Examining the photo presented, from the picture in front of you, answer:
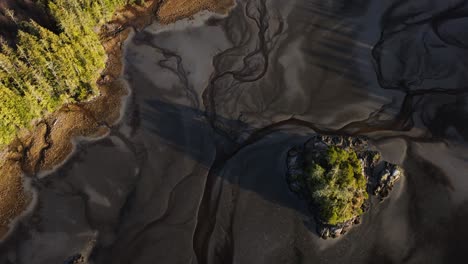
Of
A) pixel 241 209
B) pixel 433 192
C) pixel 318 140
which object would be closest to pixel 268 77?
pixel 318 140

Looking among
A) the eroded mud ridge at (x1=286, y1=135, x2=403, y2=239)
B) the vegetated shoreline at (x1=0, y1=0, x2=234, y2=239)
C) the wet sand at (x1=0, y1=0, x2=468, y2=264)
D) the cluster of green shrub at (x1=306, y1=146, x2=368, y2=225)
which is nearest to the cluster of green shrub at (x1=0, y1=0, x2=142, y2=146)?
the vegetated shoreline at (x1=0, y1=0, x2=234, y2=239)

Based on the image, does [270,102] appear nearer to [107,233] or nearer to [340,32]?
[340,32]

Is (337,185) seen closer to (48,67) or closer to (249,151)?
(249,151)

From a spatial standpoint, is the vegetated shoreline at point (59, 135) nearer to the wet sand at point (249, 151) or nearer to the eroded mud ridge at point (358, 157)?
the wet sand at point (249, 151)

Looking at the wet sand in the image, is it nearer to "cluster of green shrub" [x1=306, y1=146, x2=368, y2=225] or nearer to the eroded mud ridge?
the eroded mud ridge

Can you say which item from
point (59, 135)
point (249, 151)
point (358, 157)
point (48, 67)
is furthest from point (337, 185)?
point (48, 67)
